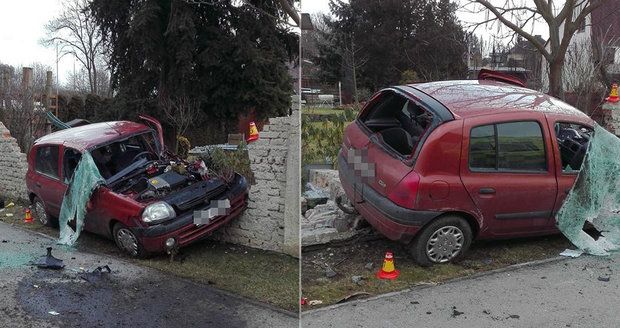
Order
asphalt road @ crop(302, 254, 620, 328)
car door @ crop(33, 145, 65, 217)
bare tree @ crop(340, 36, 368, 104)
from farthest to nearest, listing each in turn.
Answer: car door @ crop(33, 145, 65, 217), asphalt road @ crop(302, 254, 620, 328), bare tree @ crop(340, 36, 368, 104)

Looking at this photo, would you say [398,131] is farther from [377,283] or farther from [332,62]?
[377,283]

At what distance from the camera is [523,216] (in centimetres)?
131

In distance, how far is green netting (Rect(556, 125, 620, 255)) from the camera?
1.35m

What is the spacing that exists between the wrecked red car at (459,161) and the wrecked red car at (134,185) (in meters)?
0.42

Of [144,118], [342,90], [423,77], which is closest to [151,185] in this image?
[144,118]

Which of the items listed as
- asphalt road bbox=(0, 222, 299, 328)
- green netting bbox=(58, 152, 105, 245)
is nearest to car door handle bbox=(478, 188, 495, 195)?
asphalt road bbox=(0, 222, 299, 328)

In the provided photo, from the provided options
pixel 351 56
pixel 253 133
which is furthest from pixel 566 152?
pixel 253 133

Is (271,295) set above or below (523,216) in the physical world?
below

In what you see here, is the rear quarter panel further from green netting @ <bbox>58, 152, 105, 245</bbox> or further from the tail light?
green netting @ <bbox>58, 152, 105, 245</bbox>

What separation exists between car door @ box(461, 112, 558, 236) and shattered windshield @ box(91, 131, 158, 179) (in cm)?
80

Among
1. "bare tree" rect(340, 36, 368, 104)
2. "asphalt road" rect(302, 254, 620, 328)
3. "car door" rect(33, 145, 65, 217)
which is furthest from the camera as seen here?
"car door" rect(33, 145, 65, 217)

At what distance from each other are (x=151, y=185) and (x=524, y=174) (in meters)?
0.95

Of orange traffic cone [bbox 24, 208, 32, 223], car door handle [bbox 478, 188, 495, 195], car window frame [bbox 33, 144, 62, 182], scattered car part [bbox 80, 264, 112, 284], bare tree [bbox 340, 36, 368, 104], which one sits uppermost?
bare tree [bbox 340, 36, 368, 104]

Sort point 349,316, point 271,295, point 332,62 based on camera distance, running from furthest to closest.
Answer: point 271,295 → point 349,316 → point 332,62
